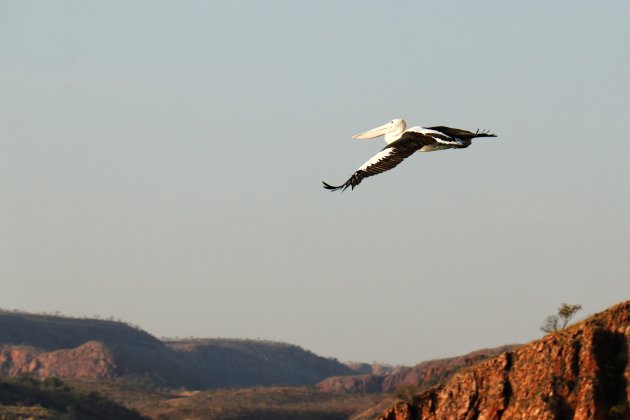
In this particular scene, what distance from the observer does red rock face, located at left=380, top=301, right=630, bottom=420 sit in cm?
8650

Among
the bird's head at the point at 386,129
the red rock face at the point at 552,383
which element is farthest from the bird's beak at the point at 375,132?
the red rock face at the point at 552,383

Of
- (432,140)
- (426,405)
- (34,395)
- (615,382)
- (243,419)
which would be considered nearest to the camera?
(432,140)

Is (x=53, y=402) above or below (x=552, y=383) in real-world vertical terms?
above

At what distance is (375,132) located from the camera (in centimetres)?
4191

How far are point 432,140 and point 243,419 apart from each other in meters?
161

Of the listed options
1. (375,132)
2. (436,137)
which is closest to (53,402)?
(375,132)

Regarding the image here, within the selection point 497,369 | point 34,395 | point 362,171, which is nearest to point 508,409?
point 497,369

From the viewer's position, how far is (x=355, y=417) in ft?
625

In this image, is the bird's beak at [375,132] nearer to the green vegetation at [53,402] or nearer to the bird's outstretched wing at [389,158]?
the bird's outstretched wing at [389,158]

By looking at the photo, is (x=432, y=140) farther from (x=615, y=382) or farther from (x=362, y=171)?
(x=615, y=382)

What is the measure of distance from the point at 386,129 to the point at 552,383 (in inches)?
1973

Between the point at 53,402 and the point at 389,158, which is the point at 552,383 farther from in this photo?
the point at 53,402

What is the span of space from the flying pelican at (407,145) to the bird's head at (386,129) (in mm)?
407

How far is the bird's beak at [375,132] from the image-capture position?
41.1 meters
